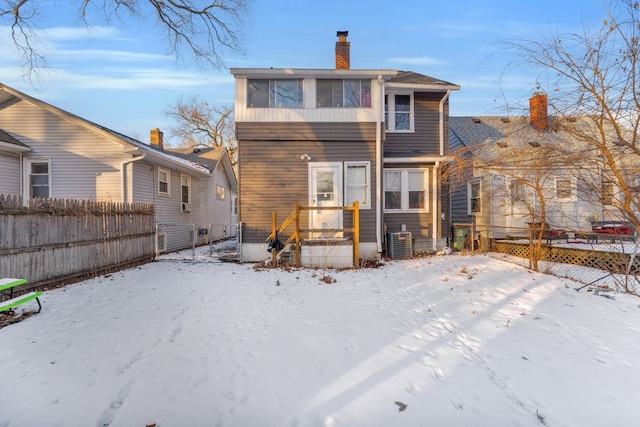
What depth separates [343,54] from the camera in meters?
11.2

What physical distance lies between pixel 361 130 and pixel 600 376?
8189 millimetres

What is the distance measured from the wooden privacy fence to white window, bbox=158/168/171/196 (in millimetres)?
3008

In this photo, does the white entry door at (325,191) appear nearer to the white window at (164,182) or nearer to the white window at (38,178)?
the white window at (164,182)

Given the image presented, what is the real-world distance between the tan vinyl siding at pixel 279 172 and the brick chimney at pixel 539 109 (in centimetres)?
543

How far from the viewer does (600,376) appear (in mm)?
3037

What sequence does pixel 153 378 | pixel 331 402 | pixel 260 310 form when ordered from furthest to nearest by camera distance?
pixel 260 310
pixel 153 378
pixel 331 402

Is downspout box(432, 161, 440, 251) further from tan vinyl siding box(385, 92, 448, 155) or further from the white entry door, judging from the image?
the white entry door

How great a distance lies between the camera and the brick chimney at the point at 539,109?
4184 millimetres

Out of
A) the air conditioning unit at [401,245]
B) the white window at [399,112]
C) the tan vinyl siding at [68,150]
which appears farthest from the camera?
the white window at [399,112]

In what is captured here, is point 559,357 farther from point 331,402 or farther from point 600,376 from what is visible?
point 331,402

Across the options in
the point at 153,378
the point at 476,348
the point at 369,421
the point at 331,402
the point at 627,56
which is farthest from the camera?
the point at 476,348

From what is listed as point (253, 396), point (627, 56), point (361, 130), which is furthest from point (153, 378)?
point (361, 130)

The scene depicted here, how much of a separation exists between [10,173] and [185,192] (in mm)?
5845

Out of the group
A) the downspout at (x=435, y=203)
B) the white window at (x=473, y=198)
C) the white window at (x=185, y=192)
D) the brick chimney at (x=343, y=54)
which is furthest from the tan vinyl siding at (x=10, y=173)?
the white window at (x=473, y=198)
